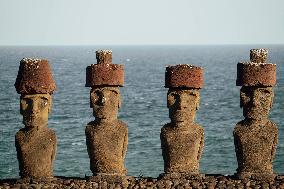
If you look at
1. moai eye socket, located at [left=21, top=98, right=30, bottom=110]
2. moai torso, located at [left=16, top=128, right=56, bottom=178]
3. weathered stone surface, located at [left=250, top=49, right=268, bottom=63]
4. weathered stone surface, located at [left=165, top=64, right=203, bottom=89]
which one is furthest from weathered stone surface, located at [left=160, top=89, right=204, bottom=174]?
moai eye socket, located at [left=21, top=98, right=30, bottom=110]

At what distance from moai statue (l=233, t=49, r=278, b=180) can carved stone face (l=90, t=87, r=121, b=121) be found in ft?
6.24

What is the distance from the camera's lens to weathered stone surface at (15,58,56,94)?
895 cm

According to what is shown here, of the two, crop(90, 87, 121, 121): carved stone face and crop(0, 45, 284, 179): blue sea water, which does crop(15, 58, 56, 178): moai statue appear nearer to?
crop(90, 87, 121, 121): carved stone face

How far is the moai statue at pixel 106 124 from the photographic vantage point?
8969 millimetres

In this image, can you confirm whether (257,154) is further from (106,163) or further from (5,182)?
(5,182)

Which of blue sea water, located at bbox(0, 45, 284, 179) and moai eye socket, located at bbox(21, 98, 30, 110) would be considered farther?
blue sea water, located at bbox(0, 45, 284, 179)

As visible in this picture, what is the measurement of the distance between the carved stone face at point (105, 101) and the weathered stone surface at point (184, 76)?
89 centimetres

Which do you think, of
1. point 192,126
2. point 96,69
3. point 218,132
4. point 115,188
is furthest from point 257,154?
point 218,132

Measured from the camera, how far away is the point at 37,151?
907 centimetres

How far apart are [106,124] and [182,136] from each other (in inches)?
47.0

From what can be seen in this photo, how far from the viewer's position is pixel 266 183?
876cm

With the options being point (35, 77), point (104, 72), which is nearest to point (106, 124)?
point (104, 72)

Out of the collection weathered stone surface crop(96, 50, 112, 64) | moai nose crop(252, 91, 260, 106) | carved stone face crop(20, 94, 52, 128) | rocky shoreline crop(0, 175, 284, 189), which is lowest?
rocky shoreline crop(0, 175, 284, 189)

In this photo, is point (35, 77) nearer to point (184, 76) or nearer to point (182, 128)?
point (184, 76)
